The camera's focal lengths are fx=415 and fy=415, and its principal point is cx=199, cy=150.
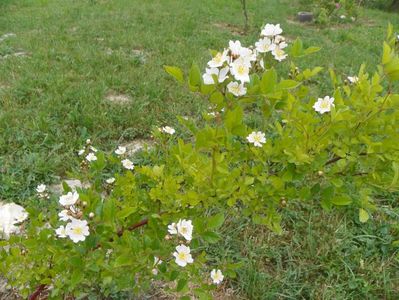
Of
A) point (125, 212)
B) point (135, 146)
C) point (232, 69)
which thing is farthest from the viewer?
point (135, 146)

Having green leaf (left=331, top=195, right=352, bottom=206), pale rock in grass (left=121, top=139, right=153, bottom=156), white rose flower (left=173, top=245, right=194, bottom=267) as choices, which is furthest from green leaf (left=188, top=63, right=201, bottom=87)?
pale rock in grass (left=121, top=139, right=153, bottom=156)

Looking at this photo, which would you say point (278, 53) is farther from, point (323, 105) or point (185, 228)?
point (185, 228)

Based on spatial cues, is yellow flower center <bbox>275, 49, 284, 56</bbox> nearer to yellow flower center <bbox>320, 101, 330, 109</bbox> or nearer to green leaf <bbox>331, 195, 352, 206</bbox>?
yellow flower center <bbox>320, 101, 330, 109</bbox>

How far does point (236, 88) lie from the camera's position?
3.96ft

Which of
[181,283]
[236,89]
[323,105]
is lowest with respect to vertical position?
[181,283]

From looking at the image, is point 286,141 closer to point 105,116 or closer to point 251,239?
point 251,239

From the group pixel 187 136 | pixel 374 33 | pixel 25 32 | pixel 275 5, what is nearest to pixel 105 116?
pixel 187 136

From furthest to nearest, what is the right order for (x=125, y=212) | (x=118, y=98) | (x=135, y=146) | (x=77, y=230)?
(x=118, y=98) → (x=135, y=146) → (x=125, y=212) → (x=77, y=230)

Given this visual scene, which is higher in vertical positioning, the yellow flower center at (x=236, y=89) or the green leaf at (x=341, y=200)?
the yellow flower center at (x=236, y=89)

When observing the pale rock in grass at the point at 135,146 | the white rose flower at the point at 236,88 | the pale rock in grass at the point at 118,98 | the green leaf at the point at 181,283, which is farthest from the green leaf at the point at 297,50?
the pale rock in grass at the point at 118,98

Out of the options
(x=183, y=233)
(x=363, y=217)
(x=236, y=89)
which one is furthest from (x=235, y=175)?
(x=363, y=217)

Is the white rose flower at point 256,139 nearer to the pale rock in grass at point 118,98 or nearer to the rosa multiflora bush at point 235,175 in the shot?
the rosa multiflora bush at point 235,175

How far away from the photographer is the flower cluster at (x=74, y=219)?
52.0 inches

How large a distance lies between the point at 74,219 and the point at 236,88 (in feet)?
2.16
